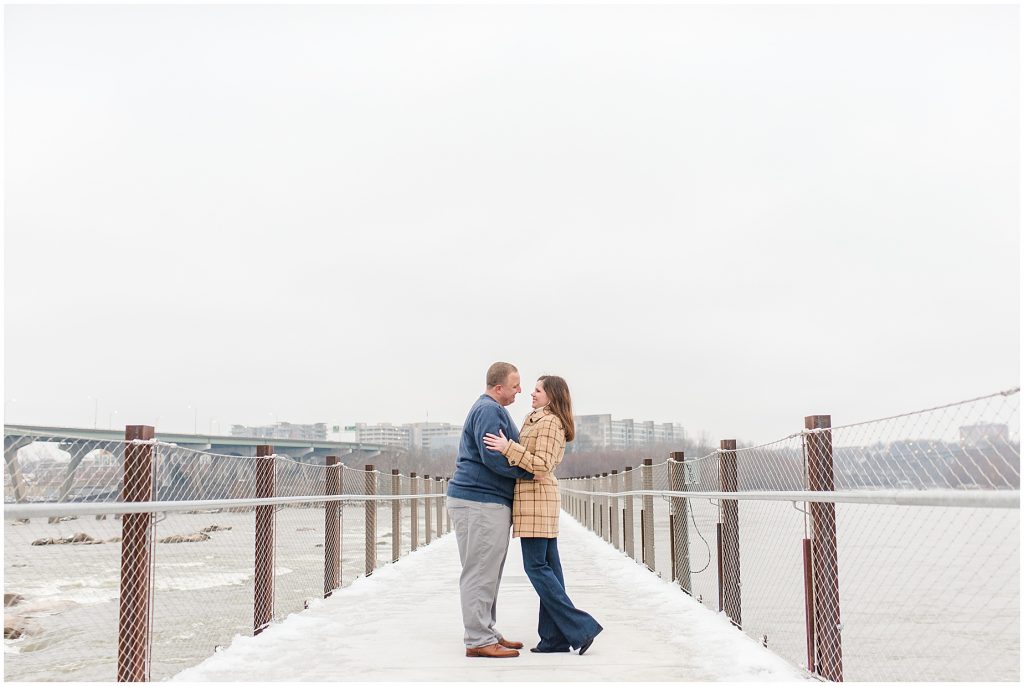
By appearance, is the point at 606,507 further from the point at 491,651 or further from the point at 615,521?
the point at 491,651

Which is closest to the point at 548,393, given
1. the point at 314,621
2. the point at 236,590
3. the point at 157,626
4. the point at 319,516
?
the point at 314,621

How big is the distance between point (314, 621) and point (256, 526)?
743 millimetres

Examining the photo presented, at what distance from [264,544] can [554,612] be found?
2052 millimetres

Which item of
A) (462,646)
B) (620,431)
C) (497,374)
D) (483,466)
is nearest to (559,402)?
(497,374)

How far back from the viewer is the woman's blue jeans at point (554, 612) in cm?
460

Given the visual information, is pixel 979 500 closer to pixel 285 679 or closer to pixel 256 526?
pixel 285 679

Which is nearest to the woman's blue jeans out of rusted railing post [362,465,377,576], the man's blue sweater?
the man's blue sweater

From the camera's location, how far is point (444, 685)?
3.85 meters

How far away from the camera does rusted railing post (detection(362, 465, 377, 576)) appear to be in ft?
30.1

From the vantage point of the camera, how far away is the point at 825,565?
13.0ft

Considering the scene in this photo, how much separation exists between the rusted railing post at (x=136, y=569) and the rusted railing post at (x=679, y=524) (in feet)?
15.3

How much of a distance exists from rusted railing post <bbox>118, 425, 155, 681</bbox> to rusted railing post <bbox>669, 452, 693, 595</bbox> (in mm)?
4654

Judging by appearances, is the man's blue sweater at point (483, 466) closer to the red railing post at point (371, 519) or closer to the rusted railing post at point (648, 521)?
A: the red railing post at point (371, 519)

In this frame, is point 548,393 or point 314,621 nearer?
point 548,393
